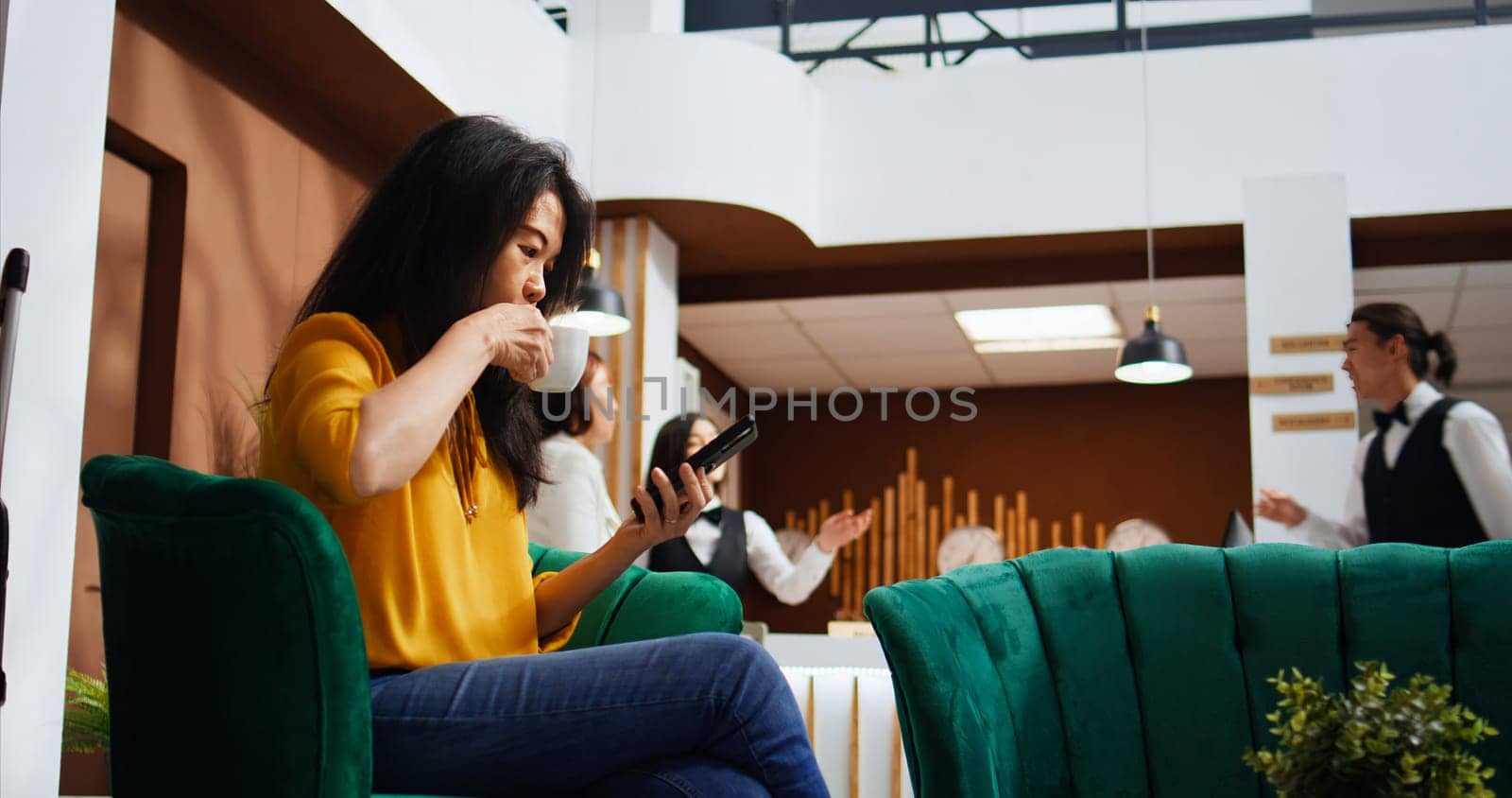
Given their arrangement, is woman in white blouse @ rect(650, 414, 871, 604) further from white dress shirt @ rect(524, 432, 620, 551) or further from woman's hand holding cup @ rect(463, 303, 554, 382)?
woman's hand holding cup @ rect(463, 303, 554, 382)

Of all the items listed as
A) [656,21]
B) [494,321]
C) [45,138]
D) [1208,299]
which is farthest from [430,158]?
[1208,299]

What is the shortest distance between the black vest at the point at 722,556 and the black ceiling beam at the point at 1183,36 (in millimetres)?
2646

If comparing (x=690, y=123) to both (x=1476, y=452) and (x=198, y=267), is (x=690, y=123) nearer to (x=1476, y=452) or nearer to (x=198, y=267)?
(x=198, y=267)

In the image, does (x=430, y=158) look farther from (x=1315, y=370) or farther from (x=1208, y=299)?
(x=1208, y=299)

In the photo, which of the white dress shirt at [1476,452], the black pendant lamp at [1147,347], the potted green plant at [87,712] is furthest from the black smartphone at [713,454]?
the black pendant lamp at [1147,347]

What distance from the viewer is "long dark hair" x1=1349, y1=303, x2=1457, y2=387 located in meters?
4.08

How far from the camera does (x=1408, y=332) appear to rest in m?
4.13

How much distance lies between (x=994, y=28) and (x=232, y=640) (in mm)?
5835

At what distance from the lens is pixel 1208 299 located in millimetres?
7020

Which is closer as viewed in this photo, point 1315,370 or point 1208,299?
point 1315,370

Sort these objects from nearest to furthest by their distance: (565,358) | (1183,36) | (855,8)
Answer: (565,358) < (1183,36) < (855,8)

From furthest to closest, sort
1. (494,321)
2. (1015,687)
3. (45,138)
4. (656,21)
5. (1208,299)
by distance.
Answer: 1. (1208,299)
2. (656,21)
3. (45,138)
4. (1015,687)
5. (494,321)

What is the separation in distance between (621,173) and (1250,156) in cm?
265

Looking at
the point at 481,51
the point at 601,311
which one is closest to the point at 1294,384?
the point at 601,311
